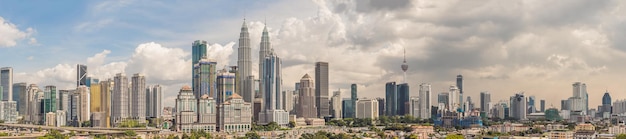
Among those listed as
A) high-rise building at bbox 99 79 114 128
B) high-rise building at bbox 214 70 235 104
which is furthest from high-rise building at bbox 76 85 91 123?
high-rise building at bbox 214 70 235 104

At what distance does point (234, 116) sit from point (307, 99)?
24004mm

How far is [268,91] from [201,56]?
15.5m

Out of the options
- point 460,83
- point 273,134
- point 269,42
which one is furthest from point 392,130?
point 460,83

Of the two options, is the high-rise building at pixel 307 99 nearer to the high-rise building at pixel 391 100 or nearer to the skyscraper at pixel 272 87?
the skyscraper at pixel 272 87

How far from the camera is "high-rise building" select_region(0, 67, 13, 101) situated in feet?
347

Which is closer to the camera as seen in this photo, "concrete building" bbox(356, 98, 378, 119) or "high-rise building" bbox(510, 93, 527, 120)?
"concrete building" bbox(356, 98, 378, 119)

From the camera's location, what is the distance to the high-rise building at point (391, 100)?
400 ft

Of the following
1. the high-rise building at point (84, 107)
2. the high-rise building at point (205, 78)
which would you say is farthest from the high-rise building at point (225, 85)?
the high-rise building at point (84, 107)

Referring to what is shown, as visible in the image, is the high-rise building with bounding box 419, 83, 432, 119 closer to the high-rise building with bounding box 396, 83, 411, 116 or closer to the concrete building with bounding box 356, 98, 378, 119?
the high-rise building with bounding box 396, 83, 411, 116

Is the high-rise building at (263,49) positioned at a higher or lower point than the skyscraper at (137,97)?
higher

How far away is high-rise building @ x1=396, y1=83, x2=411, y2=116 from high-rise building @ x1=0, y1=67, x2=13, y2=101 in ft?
195

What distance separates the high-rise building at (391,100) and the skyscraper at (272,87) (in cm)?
2847

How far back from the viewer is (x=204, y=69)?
3775 inches

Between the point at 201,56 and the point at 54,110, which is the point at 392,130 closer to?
the point at 201,56
